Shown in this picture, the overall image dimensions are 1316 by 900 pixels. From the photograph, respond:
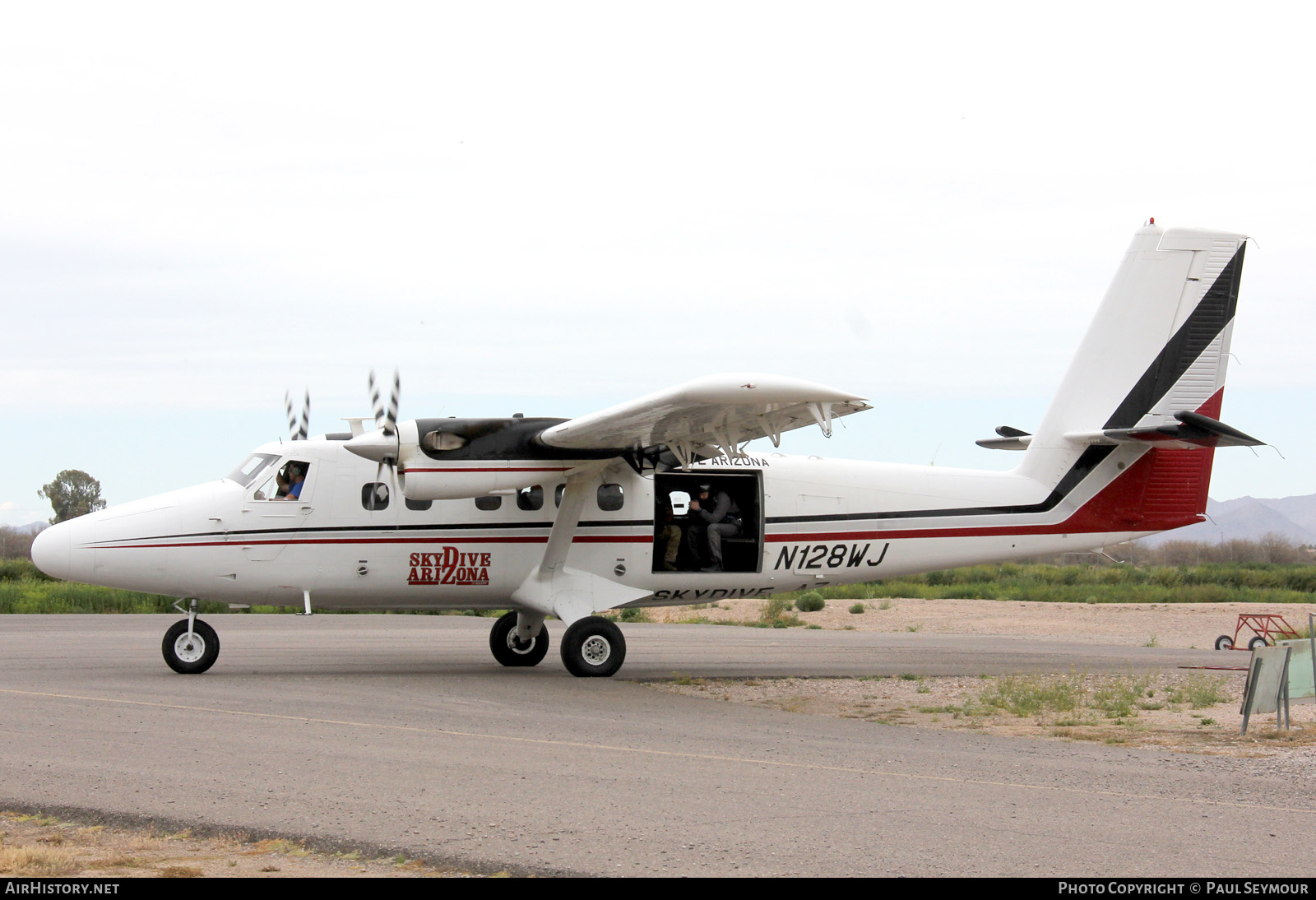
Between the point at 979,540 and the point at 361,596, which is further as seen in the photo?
the point at 979,540

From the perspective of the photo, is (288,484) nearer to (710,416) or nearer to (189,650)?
(189,650)

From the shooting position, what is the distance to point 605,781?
8.34 meters

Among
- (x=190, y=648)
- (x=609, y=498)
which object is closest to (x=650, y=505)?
(x=609, y=498)

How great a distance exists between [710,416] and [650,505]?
3099 mm

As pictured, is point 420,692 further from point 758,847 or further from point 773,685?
point 758,847

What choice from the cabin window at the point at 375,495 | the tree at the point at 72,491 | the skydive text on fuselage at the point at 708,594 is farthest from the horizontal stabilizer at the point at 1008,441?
the tree at the point at 72,491

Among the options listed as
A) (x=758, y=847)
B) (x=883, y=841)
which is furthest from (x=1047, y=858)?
(x=758, y=847)

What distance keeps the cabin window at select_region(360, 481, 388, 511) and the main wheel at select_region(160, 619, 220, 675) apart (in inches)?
96.8

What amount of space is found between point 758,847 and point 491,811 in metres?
1.79

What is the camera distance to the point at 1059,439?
54.9 feet

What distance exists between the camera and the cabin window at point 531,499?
50.0ft

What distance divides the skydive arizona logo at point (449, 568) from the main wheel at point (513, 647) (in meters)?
1.71

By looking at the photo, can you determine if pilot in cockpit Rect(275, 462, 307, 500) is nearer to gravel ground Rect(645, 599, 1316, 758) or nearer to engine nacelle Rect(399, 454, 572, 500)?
engine nacelle Rect(399, 454, 572, 500)

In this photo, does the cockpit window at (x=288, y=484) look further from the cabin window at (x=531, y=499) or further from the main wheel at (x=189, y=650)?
the cabin window at (x=531, y=499)
